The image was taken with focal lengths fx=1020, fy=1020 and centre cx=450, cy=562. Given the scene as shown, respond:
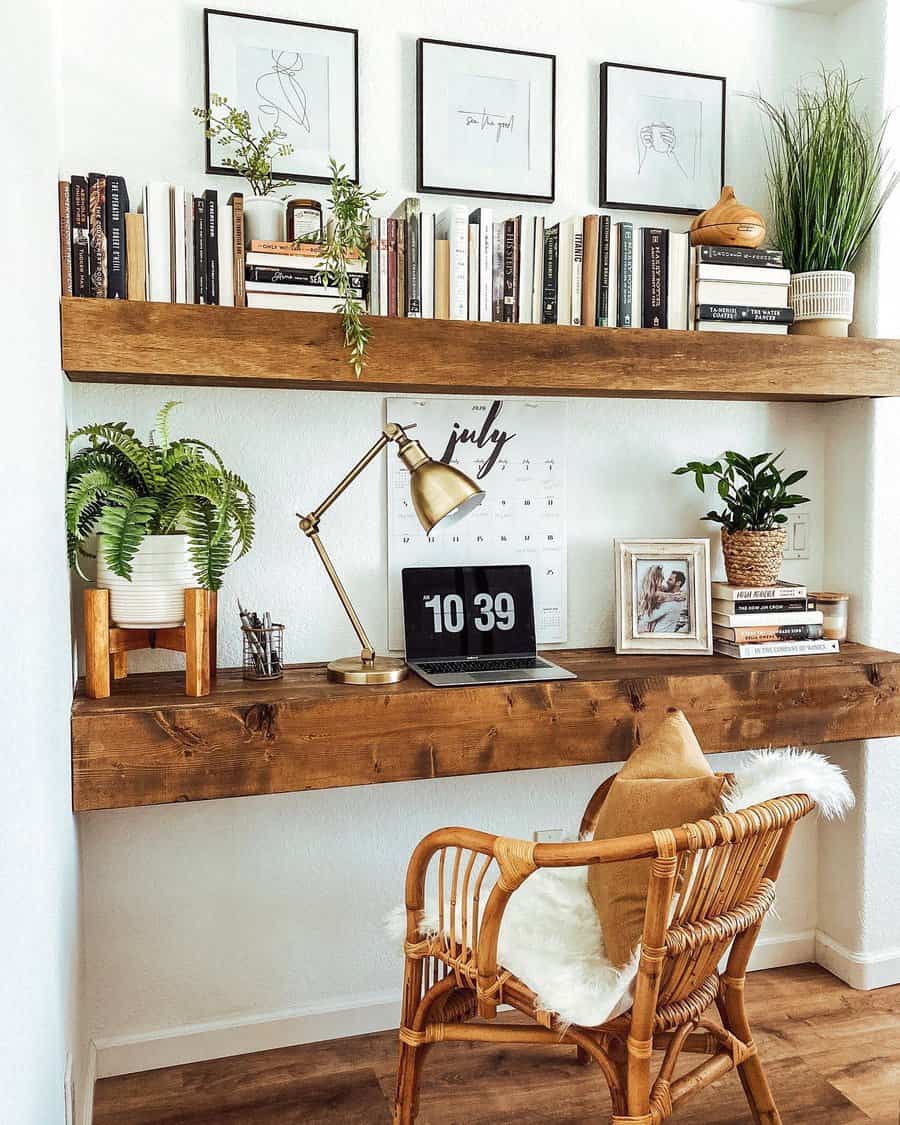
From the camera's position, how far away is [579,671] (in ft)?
7.38

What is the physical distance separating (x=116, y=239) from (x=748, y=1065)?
6.30ft

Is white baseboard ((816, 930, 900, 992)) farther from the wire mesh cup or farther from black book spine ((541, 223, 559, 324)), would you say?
black book spine ((541, 223, 559, 324))

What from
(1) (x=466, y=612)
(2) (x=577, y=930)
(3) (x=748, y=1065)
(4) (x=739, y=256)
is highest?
(4) (x=739, y=256)

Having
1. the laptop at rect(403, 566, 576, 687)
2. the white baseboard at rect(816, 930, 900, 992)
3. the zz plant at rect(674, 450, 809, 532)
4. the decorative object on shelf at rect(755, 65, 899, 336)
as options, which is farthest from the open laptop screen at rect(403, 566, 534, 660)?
the white baseboard at rect(816, 930, 900, 992)

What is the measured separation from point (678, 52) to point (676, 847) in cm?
192

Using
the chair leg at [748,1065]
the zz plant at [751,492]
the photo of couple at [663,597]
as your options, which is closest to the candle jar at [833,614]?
the zz plant at [751,492]

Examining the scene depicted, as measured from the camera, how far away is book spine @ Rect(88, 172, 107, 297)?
190 centimetres

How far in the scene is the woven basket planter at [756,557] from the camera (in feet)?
7.93

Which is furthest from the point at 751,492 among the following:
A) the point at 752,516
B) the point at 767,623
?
the point at 767,623

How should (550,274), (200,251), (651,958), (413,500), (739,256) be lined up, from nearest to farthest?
(651,958), (200,251), (413,500), (550,274), (739,256)

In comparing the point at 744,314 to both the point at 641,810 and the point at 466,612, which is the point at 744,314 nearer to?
the point at 466,612

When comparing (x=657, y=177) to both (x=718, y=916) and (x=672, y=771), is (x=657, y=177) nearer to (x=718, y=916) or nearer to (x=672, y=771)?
(x=672, y=771)

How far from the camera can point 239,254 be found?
78.4 inches

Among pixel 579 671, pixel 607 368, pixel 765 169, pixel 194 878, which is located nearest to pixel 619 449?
pixel 607 368
